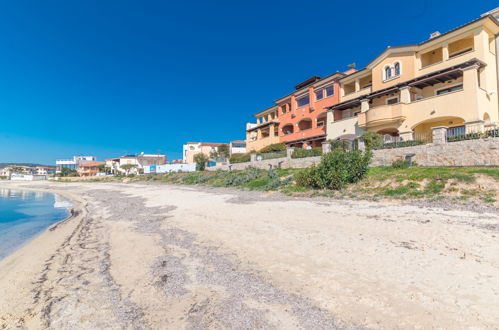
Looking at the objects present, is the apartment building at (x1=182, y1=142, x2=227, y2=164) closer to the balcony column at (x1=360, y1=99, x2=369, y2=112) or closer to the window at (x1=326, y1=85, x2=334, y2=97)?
the window at (x1=326, y1=85, x2=334, y2=97)

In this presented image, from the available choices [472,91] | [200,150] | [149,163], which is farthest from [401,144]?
[149,163]

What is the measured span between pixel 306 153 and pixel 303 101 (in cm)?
1619

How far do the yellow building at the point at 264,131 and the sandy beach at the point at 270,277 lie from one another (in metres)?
34.2

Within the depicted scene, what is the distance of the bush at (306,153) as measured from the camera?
22.8 m

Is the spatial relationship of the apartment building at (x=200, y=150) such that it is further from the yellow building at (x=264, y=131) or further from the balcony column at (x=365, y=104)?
the balcony column at (x=365, y=104)

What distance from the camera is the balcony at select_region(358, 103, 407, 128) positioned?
21.3 m

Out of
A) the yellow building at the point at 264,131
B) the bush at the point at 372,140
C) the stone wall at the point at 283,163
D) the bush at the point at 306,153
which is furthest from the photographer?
the yellow building at the point at 264,131

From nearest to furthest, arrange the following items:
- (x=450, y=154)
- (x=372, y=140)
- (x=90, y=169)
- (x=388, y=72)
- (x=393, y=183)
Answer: (x=393, y=183)
(x=450, y=154)
(x=372, y=140)
(x=388, y=72)
(x=90, y=169)

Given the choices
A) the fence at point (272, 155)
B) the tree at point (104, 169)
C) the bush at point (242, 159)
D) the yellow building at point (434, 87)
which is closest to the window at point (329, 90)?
the yellow building at point (434, 87)

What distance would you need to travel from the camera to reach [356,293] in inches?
131

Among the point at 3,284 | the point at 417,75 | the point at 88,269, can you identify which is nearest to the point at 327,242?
the point at 88,269

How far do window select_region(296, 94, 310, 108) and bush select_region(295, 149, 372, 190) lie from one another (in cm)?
2294

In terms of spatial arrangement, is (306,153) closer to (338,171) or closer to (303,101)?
(338,171)

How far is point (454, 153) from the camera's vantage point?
14.1 meters
